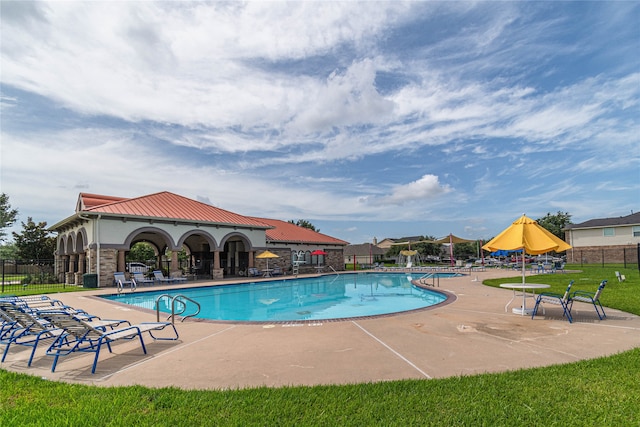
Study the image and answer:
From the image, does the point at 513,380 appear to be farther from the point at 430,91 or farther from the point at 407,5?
the point at 430,91

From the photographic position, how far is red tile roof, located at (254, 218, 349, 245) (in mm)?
30547

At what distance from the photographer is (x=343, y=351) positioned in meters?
5.63

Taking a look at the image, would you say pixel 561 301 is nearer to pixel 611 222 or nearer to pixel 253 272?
pixel 253 272

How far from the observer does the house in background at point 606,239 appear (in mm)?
Result: 34094

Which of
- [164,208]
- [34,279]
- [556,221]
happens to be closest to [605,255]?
[556,221]

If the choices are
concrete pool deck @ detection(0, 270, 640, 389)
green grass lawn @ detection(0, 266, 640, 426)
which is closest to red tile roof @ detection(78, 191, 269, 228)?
concrete pool deck @ detection(0, 270, 640, 389)

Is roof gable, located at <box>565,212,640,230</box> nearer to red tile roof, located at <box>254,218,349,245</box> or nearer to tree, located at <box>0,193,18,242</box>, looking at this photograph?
red tile roof, located at <box>254,218,349,245</box>

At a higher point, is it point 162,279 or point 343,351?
point 343,351

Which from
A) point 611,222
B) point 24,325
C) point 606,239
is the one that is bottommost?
point 24,325

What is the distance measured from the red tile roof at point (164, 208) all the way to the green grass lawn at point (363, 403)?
18.4 m

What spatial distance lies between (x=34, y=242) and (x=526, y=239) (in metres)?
36.9

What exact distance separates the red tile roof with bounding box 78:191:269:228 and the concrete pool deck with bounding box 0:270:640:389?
50.3 feet

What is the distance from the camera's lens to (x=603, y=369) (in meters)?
4.45

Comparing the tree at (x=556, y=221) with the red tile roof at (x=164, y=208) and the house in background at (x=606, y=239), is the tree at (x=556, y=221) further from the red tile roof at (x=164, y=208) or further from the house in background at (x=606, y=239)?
the red tile roof at (x=164, y=208)
